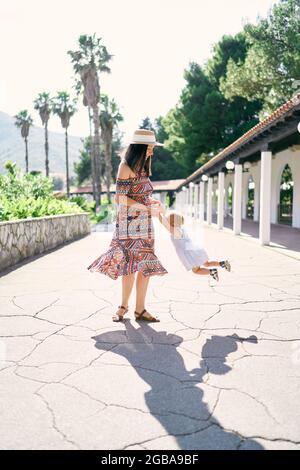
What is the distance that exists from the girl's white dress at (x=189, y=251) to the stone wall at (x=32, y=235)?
14.1ft

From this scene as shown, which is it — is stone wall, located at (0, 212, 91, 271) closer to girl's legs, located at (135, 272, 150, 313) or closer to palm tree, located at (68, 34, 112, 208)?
girl's legs, located at (135, 272, 150, 313)

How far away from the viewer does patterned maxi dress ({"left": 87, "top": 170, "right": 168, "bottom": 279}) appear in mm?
4211

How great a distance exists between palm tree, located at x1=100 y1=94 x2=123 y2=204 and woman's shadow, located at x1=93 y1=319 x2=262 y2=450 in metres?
39.8

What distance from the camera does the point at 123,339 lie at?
3854 millimetres

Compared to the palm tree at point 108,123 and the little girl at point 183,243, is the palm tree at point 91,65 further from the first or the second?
the little girl at point 183,243

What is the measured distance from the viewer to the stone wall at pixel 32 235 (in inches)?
312

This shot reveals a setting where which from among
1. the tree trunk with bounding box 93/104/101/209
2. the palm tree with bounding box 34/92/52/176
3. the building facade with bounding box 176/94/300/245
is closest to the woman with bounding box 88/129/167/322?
the building facade with bounding box 176/94/300/245

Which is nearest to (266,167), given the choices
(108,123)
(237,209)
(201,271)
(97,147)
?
(237,209)

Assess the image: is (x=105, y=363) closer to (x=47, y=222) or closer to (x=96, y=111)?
(x=47, y=222)

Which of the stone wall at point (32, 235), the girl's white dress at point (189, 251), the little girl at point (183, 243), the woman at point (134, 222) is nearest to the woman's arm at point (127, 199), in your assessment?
the woman at point (134, 222)

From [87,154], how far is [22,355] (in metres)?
63.0

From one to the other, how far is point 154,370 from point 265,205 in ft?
31.7
